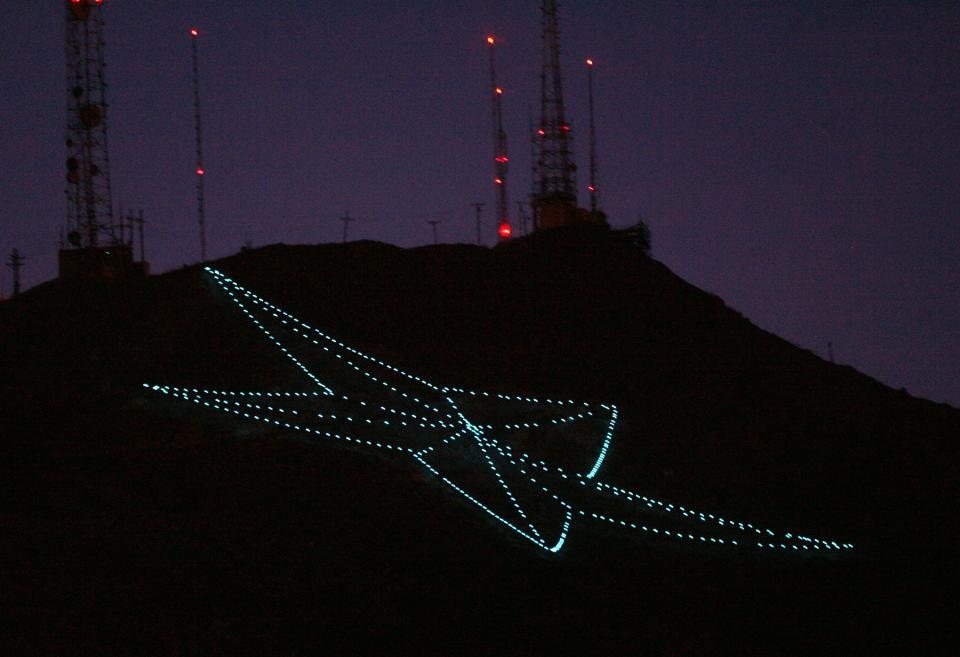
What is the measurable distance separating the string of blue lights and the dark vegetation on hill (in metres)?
0.35

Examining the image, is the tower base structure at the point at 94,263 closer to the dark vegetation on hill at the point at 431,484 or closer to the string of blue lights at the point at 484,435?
the dark vegetation on hill at the point at 431,484

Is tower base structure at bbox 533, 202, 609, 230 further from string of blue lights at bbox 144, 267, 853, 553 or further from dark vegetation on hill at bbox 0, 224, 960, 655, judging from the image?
string of blue lights at bbox 144, 267, 853, 553

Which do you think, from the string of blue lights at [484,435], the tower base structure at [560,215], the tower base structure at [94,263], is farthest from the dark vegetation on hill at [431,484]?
the tower base structure at [560,215]

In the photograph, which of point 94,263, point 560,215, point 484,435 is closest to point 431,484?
point 484,435

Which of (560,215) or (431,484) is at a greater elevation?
(560,215)

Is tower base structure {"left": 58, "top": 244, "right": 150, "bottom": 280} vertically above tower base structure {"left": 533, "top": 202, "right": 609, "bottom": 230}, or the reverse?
tower base structure {"left": 533, "top": 202, "right": 609, "bottom": 230}

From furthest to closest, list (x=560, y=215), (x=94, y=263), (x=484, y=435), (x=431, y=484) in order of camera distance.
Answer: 1. (x=560, y=215)
2. (x=94, y=263)
3. (x=484, y=435)
4. (x=431, y=484)

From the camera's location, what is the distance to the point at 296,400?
14.4m

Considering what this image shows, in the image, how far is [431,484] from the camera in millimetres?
12617

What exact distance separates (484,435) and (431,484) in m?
1.82

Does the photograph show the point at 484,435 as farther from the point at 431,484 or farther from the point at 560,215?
the point at 560,215

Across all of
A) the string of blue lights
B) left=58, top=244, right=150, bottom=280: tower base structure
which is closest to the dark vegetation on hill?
the string of blue lights

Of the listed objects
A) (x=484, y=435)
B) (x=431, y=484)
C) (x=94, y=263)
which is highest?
(x=94, y=263)

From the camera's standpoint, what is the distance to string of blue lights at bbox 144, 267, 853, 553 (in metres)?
12.9
